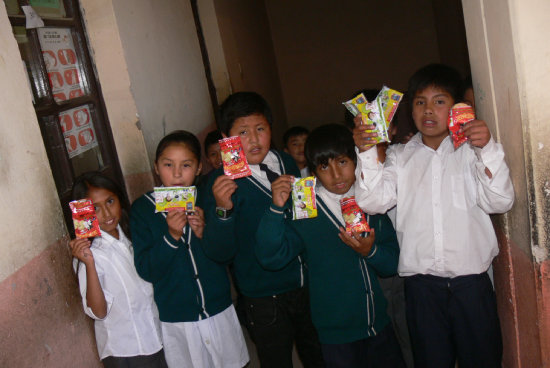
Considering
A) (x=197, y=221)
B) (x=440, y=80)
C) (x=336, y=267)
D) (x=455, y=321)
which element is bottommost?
(x=455, y=321)

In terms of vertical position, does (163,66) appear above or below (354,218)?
above

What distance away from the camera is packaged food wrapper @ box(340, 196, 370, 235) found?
2457 millimetres

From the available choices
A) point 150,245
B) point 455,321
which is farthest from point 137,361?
point 455,321

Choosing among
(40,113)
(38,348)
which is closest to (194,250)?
(38,348)

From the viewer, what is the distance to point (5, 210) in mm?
1996

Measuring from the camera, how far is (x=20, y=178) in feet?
6.98

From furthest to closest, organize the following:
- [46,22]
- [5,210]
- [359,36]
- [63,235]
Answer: [359,36], [46,22], [63,235], [5,210]

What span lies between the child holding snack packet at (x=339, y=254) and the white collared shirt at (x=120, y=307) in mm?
645

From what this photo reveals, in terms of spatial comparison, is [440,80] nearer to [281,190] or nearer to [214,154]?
[281,190]

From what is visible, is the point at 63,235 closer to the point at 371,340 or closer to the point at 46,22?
the point at 46,22

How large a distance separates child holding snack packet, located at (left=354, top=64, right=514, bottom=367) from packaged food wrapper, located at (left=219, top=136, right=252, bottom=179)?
21.8 inches

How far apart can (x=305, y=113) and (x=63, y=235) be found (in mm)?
8414

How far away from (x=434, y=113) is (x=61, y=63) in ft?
6.83

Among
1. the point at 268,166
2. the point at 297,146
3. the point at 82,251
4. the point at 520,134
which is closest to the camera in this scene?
the point at 520,134
